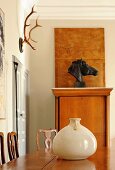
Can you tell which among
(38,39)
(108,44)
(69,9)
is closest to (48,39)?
(38,39)

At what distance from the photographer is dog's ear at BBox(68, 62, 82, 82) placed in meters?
6.04

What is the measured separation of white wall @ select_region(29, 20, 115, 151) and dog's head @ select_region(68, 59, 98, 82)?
57cm

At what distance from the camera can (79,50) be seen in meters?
6.64

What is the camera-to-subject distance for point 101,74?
21.6 feet

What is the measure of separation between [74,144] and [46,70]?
4.19 m

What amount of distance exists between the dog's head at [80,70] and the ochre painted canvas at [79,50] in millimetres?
395

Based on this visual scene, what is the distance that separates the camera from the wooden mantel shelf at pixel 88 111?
5684 mm

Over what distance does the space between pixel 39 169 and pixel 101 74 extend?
455 centimetres

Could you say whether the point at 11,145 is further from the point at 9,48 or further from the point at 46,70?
the point at 46,70

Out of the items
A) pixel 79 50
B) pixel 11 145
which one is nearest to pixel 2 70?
pixel 11 145

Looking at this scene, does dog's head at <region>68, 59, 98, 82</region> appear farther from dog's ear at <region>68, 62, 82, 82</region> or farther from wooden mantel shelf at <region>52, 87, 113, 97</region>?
wooden mantel shelf at <region>52, 87, 113, 97</region>

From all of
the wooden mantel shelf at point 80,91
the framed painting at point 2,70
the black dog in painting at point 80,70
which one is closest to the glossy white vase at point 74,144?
the framed painting at point 2,70

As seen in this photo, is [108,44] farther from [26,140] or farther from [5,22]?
[5,22]

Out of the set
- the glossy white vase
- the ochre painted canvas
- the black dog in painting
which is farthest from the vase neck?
the ochre painted canvas
